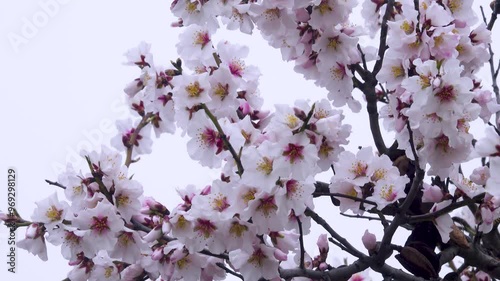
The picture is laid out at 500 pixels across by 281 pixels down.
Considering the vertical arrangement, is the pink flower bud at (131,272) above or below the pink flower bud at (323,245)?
below

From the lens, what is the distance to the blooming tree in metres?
1.31

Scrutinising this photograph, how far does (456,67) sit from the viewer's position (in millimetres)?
1304

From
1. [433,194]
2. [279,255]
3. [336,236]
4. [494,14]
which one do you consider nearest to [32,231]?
[279,255]

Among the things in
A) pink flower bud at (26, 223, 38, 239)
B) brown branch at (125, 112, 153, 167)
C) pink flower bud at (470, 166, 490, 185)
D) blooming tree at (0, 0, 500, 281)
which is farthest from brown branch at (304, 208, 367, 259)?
brown branch at (125, 112, 153, 167)

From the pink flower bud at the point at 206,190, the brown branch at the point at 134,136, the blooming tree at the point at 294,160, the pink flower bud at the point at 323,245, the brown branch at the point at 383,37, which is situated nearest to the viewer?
the blooming tree at the point at 294,160

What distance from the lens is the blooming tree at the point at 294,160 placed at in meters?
1.31

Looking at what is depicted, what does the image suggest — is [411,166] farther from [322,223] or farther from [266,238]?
[266,238]

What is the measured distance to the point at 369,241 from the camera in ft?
5.36

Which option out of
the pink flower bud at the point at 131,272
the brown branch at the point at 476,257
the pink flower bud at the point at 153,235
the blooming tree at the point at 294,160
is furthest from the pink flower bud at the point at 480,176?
the pink flower bud at the point at 131,272

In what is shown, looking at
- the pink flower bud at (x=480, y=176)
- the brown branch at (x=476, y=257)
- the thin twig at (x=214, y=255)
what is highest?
the pink flower bud at (x=480, y=176)

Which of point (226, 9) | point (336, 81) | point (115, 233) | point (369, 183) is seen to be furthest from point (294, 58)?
point (115, 233)

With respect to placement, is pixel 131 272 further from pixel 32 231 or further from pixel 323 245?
pixel 323 245

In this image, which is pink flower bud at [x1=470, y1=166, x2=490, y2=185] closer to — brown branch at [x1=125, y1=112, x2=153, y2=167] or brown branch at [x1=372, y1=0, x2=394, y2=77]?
brown branch at [x1=372, y1=0, x2=394, y2=77]

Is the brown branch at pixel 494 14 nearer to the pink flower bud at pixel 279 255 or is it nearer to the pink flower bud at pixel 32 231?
the pink flower bud at pixel 279 255
